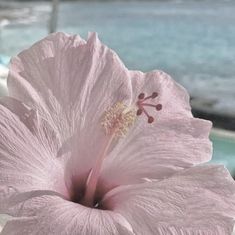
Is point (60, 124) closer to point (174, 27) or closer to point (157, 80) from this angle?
point (157, 80)

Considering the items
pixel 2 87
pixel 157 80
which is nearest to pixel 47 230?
pixel 157 80

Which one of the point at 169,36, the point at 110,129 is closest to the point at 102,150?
the point at 110,129

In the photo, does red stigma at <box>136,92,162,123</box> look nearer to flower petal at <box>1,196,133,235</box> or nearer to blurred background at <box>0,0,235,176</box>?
flower petal at <box>1,196,133,235</box>

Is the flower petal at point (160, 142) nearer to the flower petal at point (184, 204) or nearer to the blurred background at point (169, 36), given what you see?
the flower petal at point (184, 204)

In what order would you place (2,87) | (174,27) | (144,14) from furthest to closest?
1. (144,14)
2. (174,27)
3. (2,87)

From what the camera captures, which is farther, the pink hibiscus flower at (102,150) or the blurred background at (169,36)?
the blurred background at (169,36)

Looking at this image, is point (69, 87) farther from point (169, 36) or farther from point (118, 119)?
point (169, 36)

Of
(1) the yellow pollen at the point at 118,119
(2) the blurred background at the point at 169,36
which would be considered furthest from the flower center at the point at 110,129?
(2) the blurred background at the point at 169,36
